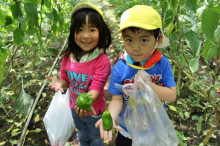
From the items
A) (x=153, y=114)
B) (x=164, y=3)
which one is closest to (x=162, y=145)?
(x=153, y=114)

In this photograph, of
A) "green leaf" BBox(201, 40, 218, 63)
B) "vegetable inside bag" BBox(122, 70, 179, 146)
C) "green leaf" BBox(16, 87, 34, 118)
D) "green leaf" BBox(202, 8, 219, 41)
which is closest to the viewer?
"green leaf" BBox(202, 8, 219, 41)

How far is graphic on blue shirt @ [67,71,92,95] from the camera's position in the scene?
133cm

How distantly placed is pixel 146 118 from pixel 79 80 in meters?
0.55

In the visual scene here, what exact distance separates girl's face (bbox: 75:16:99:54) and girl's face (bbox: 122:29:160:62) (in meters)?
0.32

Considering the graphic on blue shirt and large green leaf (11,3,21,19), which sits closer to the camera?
large green leaf (11,3,21,19)

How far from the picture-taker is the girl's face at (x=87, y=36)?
1.23 meters

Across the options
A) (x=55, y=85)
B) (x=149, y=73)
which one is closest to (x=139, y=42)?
(x=149, y=73)

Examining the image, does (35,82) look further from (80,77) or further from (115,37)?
(115,37)

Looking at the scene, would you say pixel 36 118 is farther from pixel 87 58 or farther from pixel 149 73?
pixel 149 73

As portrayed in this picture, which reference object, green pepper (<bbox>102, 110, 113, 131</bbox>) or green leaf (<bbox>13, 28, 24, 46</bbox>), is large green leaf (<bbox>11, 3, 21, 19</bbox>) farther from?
green pepper (<bbox>102, 110, 113, 131</bbox>)

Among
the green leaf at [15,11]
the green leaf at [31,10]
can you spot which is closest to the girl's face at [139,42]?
the green leaf at [31,10]

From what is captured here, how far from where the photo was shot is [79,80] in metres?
1.35

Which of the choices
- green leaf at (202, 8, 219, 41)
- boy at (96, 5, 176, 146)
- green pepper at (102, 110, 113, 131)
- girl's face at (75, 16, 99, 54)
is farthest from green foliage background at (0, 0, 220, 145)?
green pepper at (102, 110, 113, 131)

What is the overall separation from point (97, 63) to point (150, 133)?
1.90ft
